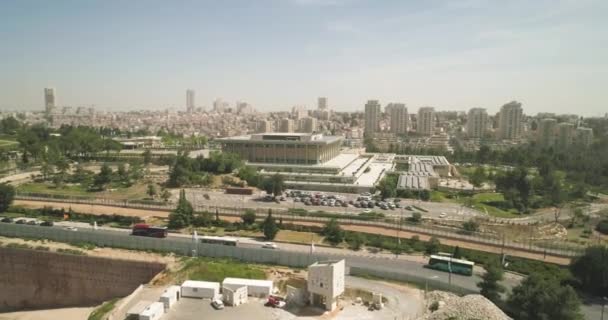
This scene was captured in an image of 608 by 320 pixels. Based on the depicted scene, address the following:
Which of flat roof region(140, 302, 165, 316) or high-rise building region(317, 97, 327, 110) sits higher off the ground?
high-rise building region(317, 97, 327, 110)

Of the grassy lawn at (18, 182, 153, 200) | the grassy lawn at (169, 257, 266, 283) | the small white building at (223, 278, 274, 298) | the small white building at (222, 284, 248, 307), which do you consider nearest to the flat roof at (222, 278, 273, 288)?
the small white building at (223, 278, 274, 298)

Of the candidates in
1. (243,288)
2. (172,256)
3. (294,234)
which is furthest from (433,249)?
(172,256)

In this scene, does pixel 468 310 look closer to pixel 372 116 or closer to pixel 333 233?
pixel 333 233

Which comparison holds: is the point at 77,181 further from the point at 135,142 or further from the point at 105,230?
the point at 135,142

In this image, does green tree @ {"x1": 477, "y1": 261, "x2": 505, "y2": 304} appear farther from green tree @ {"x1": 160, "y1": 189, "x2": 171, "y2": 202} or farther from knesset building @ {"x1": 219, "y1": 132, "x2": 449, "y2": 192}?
knesset building @ {"x1": 219, "y1": 132, "x2": 449, "y2": 192}

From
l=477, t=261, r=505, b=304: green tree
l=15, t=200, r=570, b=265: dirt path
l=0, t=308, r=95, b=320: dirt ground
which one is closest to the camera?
l=477, t=261, r=505, b=304: green tree

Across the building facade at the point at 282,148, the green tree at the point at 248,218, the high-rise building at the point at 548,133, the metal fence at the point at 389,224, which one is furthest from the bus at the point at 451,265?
the high-rise building at the point at 548,133
